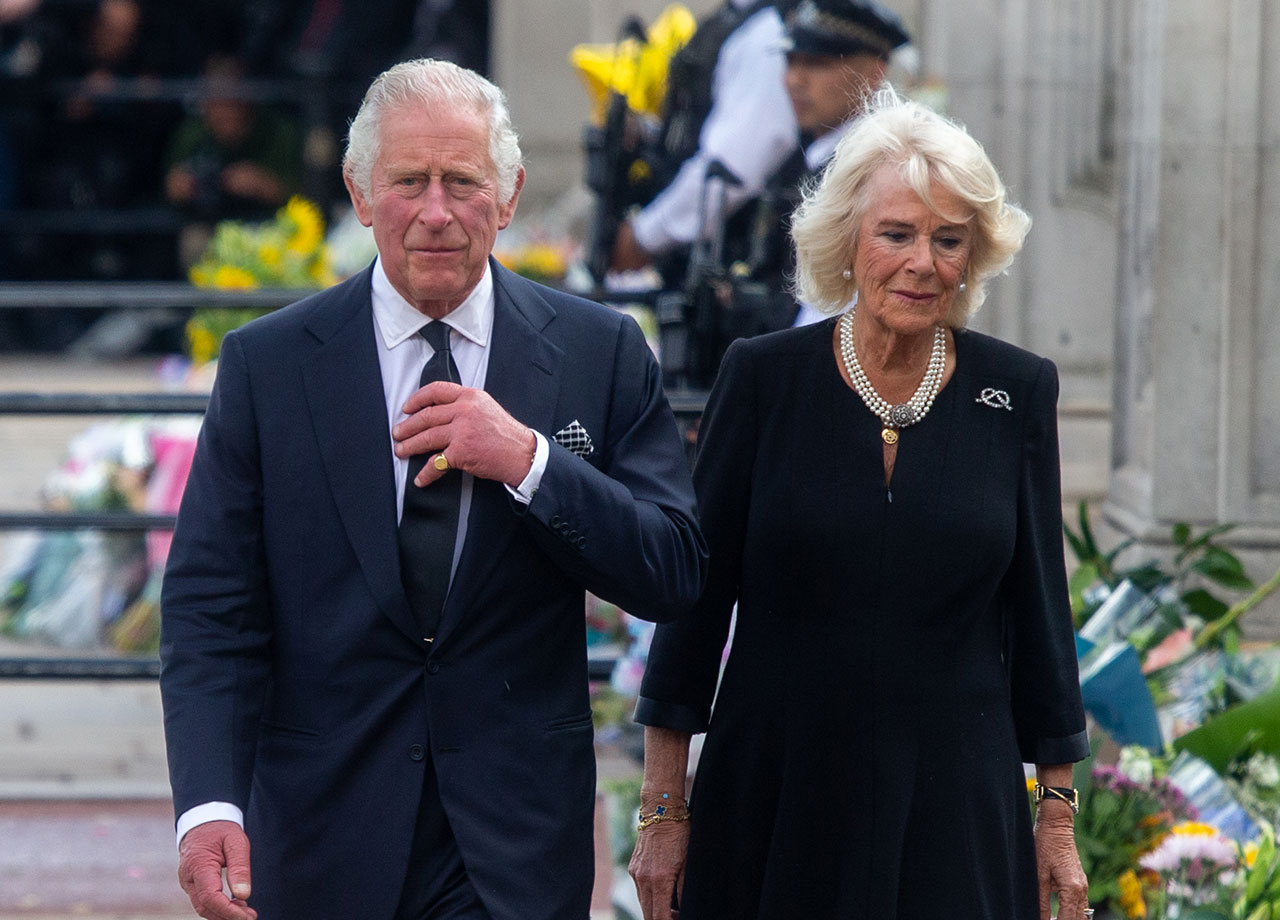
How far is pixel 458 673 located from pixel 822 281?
937 millimetres

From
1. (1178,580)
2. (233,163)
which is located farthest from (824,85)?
A: (233,163)

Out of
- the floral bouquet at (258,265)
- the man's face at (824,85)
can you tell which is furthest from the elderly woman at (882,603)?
the floral bouquet at (258,265)

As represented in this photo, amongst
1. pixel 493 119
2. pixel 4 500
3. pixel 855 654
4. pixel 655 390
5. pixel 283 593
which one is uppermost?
pixel 493 119

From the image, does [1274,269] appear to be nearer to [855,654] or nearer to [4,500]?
[855,654]

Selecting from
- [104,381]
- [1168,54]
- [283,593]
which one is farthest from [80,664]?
[104,381]

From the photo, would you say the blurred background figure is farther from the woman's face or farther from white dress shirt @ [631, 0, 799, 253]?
the woman's face

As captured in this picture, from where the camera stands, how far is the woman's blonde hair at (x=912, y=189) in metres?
2.87

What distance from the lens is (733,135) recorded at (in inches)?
231

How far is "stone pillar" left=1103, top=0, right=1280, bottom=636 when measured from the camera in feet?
17.3

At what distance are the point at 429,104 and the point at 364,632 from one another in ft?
2.58

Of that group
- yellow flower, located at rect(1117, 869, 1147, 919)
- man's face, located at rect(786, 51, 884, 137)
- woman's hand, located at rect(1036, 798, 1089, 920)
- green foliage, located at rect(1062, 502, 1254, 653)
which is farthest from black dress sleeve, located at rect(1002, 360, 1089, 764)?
man's face, located at rect(786, 51, 884, 137)

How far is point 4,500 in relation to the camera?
31.4ft

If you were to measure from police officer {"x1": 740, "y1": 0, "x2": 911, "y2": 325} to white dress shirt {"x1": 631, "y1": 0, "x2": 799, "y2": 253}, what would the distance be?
0.37 meters

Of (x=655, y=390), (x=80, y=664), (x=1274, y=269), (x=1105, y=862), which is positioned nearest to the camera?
(x=655, y=390)
